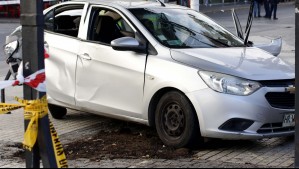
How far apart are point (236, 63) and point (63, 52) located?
2440 millimetres

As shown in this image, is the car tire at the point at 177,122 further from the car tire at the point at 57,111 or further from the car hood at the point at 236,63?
the car tire at the point at 57,111

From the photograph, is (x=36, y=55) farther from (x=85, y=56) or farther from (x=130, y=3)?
(x=130, y=3)

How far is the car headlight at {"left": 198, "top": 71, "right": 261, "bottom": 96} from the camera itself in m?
6.68

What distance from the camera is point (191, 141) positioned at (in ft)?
22.4

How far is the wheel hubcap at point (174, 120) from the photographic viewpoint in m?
6.91

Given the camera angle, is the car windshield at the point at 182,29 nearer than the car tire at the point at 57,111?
Yes

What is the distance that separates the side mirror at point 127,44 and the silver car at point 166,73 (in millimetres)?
12

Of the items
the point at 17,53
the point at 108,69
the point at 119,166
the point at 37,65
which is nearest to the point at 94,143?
the point at 108,69

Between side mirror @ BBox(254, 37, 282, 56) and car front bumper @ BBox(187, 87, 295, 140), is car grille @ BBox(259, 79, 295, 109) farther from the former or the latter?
side mirror @ BBox(254, 37, 282, 56)

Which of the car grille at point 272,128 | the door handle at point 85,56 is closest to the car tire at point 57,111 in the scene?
the door handle at point 85,56

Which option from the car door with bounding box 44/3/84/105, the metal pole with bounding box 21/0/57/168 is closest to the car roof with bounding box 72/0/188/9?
the car door with bounding box 44/3/84/105

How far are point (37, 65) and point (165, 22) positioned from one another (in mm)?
3220

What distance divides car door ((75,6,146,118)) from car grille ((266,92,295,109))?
149 cm

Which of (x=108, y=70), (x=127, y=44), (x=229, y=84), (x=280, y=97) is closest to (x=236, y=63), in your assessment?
(x=229, y=84)
